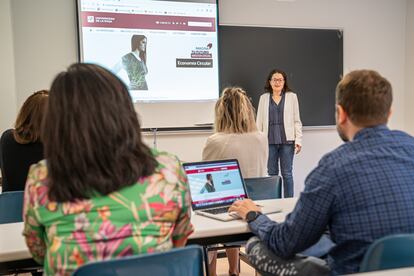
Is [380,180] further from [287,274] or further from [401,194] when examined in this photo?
[287,274]

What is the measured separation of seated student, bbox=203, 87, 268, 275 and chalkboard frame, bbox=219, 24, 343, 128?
1913mm

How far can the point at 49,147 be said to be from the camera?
1.13 metres

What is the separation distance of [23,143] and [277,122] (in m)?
2.88

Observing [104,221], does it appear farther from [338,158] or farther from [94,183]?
[338,158]

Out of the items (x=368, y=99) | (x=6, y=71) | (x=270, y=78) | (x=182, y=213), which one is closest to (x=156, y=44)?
(x=270, y=78)

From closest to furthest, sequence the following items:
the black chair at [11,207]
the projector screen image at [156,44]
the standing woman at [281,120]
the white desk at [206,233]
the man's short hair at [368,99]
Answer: the man's short hair at [368,99]
the white desk at [206,233]
the black chair at [11,207]
the projector screen image at [156,44]
the standing woman at [281,120]

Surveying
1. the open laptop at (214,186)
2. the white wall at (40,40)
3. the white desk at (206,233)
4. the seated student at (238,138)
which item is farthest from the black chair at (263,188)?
the white wall at (40,40)

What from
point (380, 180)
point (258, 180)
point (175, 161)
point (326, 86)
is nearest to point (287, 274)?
point (380, 180)

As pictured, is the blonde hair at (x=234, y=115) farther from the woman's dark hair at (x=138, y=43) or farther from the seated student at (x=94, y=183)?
the woman's dark hair at (x=138, y=43)

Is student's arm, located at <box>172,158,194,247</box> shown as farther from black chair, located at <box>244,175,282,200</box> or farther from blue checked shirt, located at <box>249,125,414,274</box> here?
black chair, located at <box>244,175,282,200</box>

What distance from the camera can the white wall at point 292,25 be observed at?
3.96m

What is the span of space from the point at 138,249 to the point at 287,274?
1.80 ft

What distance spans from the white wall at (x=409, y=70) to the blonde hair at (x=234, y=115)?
3627mm

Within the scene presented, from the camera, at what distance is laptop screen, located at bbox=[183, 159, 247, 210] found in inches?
78.7
